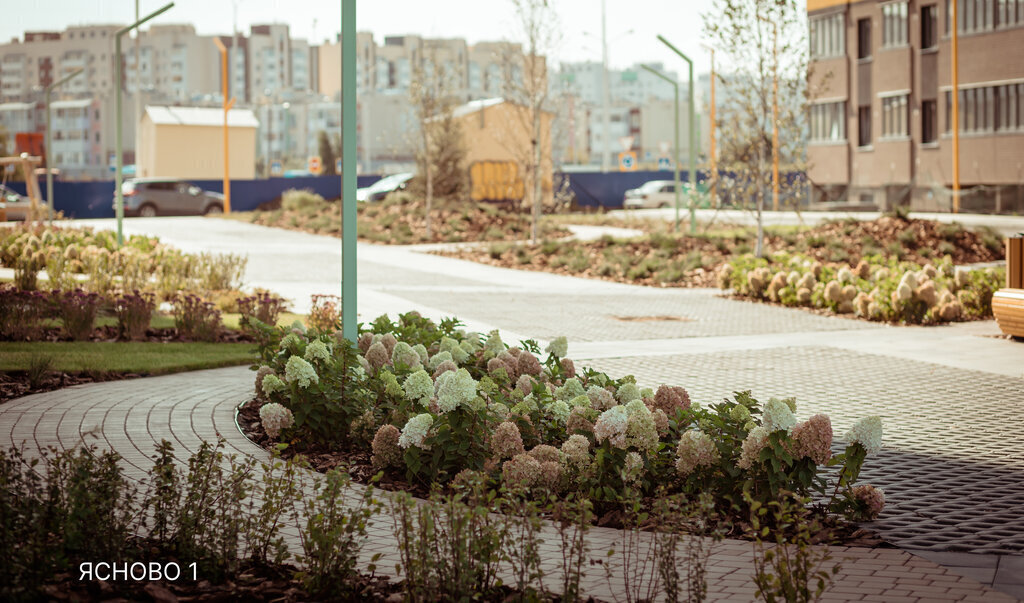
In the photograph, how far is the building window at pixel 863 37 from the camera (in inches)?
1863

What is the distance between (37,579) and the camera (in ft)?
13.3

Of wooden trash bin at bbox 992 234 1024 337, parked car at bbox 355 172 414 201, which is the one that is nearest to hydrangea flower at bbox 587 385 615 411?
wooden trash bin at bbox 992 234 1024 337

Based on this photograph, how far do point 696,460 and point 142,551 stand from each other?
2.67 m

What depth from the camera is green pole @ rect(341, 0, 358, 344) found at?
847 centimetres

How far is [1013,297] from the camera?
1362cm

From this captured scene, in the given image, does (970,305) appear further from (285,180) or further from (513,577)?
(285,180)

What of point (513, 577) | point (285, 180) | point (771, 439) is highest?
point (285, 180)

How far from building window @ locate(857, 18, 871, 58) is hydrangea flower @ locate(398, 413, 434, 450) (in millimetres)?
44421

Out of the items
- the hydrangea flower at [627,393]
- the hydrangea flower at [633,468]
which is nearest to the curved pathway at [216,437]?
the hydrangea flower at [633,468]

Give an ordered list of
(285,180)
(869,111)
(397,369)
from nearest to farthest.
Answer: (397,369) < (869,111) < (285,180)

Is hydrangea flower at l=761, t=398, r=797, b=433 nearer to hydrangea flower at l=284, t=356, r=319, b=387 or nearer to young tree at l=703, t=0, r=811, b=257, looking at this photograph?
hydrangea flower at l=284, t=356, r=319, b=387

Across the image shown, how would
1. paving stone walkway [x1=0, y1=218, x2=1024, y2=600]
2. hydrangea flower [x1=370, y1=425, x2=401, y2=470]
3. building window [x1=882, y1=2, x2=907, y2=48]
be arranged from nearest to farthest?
paving stone walkway [x1=0, y1=218, x2=1024, y2=600] → hydrangea flower [x1=370, y1=425, x2=401, y2=470] → building window [x1=882, y1=2, x2=907, y2=48]

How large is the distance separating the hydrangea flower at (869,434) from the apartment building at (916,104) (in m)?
31.5

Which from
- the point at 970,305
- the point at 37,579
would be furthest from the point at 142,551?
the point at 970,305
